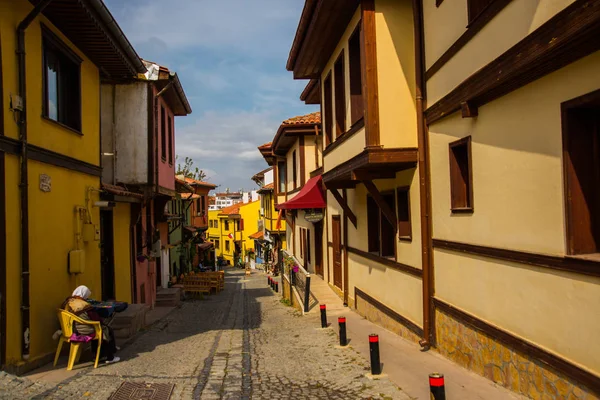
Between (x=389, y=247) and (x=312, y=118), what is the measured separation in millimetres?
11154

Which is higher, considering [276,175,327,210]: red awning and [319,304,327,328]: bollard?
[276,175,327,210]: red awning

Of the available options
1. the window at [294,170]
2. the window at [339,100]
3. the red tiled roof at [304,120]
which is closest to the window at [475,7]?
the window at [339,100]

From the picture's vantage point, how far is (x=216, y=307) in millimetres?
19031

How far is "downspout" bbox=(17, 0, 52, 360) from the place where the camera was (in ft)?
21.5

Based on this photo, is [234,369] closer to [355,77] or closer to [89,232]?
[89,232]

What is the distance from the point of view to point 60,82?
28.4 feet

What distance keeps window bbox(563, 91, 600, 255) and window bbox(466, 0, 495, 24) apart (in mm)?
2124

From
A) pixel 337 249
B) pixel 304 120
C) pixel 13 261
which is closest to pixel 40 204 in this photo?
pixel 13 261

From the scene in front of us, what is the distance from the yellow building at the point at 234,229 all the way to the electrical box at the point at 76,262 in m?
46.8

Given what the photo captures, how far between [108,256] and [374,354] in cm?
736

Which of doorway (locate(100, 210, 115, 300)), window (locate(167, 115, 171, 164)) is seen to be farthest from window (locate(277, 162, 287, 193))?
doorway (locate(100, 210, 115, 300))

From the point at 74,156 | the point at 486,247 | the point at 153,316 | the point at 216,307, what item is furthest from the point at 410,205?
the point at 216,307

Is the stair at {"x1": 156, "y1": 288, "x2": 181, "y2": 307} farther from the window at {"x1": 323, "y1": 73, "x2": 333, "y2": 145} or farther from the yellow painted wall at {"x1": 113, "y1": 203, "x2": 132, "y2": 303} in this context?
the window at {"x1": 323, "y1": 73, "x2": 333, "y2": 145}

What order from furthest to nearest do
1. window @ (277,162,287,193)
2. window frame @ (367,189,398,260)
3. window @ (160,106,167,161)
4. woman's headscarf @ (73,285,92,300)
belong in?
window @ (277,162,287,193) → window @ (160,106,167,161) → window frame @ (367,189,398,260) → woman's headscarf @ (73,285,92,300)
